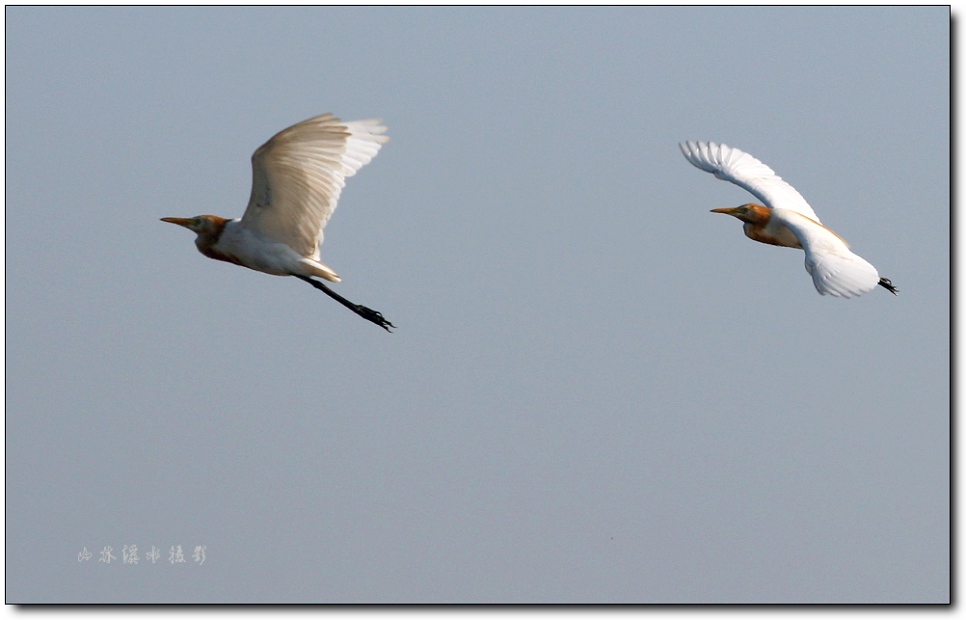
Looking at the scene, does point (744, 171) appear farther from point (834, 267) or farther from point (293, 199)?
point (293, 199)

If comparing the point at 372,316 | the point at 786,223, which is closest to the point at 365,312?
the point at 372,316

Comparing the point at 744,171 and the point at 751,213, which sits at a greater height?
the point at 744,171

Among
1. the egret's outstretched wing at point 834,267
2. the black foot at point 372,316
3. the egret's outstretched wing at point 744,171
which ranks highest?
the egret's outstretched wing at point 744,171

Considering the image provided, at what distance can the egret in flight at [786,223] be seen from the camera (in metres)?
8.54

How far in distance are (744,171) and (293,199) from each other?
4.48m

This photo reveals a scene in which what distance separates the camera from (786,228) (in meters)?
11.2

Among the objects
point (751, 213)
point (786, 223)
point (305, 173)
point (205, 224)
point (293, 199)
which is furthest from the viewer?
point (751, 213)

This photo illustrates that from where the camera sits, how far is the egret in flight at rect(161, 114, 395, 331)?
8945 millimetres

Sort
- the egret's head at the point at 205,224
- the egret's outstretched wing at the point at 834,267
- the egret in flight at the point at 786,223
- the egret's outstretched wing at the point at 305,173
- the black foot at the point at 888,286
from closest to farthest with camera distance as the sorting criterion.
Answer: the egret's outstretched wing at the point at 834,267
the egret in flight at the point at 786,223
the egret's outstretched wing at the point at 305,173
the egret's head at the point at 205,224
the black foot at the point at 888,286

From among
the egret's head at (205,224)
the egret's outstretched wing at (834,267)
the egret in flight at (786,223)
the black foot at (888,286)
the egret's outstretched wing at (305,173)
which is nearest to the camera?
the egret's outstretched wing at (834,267)

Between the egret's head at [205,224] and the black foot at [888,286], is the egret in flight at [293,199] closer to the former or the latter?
the egret's head at [205,224]

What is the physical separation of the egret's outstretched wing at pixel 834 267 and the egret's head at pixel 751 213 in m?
1.33

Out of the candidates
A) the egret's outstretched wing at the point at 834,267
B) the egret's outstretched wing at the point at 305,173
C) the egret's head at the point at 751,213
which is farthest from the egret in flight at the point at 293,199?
the egret's head at the point at 751,213

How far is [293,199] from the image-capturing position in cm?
937
